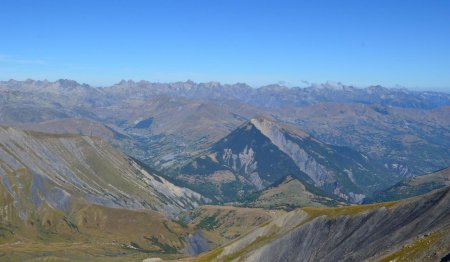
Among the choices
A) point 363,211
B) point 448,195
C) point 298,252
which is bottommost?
point 298,252

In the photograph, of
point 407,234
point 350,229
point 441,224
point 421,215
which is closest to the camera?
point 441,224

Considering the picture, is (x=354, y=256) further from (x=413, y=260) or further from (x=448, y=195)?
(x=413, y=260)

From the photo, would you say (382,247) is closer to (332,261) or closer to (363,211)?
(332,261)

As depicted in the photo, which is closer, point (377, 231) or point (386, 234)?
point (386, 234)

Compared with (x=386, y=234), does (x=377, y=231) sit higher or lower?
lower

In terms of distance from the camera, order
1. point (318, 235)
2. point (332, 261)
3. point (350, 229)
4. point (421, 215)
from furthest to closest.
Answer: point (318, 235) → point (350, 229) → point (332, 261) → point (421, 215)

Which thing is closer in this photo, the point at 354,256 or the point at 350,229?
the point at 354,256

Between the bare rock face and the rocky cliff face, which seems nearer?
the rocky cliff face

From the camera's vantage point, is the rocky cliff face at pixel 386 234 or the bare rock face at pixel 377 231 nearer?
the rocky cliff face at pixel 386 234

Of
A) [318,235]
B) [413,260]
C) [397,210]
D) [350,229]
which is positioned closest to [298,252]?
[318,235]

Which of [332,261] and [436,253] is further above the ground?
[436,253]
